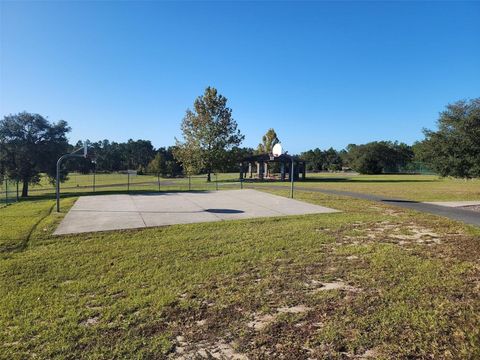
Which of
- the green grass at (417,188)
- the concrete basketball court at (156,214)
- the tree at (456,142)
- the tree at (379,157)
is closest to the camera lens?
the concrete basketball court at (156,214)

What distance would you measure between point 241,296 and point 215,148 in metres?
33.7

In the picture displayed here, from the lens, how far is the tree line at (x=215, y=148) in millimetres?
14430

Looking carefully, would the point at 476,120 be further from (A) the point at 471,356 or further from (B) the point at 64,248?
(B) the point at 64,248

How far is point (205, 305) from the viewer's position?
3.72 meters

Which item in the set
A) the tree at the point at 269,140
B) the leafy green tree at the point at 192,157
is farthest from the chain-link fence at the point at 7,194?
the tree at the point at 269,140

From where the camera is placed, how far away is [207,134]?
3691 centimetres

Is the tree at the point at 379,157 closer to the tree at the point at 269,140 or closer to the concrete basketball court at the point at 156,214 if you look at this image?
the tree at the point at 269,140

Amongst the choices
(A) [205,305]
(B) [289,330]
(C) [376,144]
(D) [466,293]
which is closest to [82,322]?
(A) [205,305]

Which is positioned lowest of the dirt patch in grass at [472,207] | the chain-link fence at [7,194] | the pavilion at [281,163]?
the chain-link fence at [7,194]

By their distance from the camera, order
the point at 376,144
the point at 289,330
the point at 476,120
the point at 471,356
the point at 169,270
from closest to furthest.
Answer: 1. the point at 471,356
2. the point at 289,330
3. the point at 169,270
4. the point at 476,120
5. the point at 376,144

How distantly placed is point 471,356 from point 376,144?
75.7 metres

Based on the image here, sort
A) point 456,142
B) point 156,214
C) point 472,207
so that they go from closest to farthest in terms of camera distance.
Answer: point 156,214
point 472,207
point 456,142

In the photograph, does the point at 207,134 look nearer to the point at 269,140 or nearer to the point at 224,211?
the point at 269,140

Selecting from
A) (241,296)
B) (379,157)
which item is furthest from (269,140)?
(241,296)
